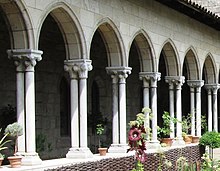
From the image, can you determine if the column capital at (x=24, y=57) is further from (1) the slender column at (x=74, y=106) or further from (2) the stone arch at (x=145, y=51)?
(2) the stone arch at (x=145, y=51)

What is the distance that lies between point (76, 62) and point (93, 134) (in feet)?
22.3

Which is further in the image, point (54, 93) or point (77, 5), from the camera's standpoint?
point (54, 93)

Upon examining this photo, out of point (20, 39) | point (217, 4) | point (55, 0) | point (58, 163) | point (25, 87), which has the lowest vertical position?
point (58, 163)

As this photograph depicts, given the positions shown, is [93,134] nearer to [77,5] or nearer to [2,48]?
[2,48]

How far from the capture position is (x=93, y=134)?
17.8 metres

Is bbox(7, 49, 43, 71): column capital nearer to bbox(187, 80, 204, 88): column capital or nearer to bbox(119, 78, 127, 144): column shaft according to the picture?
bbox(119, 78, 127, 144): column shaft

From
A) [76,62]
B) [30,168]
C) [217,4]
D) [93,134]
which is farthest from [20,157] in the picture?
[217,4]

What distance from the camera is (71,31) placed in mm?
11164

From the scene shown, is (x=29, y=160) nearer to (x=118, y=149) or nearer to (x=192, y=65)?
(x=118, y=149)

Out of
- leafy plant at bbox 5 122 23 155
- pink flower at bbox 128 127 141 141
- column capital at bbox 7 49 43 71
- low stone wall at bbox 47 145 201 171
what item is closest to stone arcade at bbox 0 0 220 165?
column capital at bbox 7 49 43 71

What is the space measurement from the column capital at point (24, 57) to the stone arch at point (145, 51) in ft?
16.3

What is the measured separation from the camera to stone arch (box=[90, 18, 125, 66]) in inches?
496

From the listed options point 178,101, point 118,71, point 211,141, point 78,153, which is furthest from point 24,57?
point 178,101

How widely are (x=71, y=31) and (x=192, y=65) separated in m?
7.67
